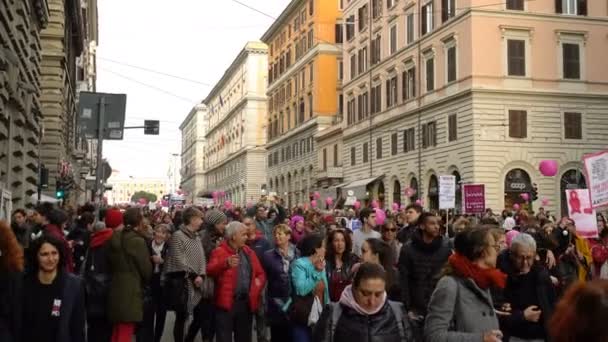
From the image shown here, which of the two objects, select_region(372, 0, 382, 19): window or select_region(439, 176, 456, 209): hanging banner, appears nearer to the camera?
select_region(439, 176, 456, 209): hanging banner

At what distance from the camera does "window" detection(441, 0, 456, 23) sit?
126ft

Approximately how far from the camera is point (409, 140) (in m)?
43.3

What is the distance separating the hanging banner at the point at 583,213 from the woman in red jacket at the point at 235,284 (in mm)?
5241

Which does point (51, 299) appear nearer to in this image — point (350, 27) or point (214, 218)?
point (214, 218)

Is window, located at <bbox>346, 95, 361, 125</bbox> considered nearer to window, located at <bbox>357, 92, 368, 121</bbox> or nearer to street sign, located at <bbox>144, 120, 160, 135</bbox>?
window, located at <bbox>357, 92, 368, 121</bbox>

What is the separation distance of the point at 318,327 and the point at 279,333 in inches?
123

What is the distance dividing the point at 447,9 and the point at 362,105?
1342 centimetres

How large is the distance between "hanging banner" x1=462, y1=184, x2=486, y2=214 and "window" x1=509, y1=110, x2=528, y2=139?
1351cm

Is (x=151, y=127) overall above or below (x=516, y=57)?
below

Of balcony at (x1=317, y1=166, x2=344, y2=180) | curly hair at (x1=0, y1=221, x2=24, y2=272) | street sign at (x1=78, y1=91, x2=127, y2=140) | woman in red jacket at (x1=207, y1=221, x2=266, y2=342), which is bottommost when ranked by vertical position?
woman in red jacket at (x1=207, y1=221, x2=266, y2=342)

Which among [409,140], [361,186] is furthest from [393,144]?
[361,186]

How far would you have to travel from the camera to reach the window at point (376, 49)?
48.3m

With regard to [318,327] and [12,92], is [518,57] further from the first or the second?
[318,327]

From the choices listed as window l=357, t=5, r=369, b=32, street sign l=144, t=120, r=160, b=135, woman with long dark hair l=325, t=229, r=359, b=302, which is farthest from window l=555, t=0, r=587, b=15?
woman with long dark hair l=325, t=229, r=359, b=302
